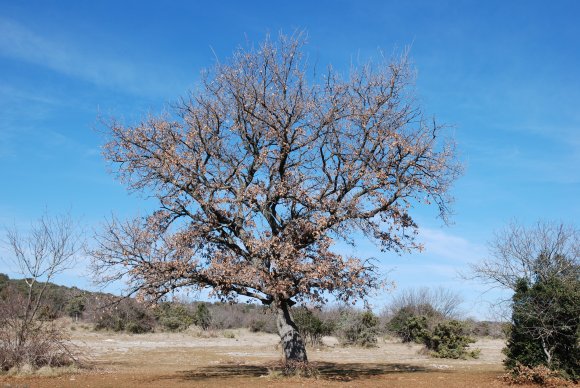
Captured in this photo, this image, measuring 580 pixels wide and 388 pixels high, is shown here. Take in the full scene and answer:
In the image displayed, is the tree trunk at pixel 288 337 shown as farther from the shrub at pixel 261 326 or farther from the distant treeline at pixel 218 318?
the shrub at pixel 261 326

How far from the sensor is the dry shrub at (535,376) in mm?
18844

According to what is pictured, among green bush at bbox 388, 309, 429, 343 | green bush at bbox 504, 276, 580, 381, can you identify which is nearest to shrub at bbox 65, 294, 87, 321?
green bush at bbox 388, 309, 429, 343

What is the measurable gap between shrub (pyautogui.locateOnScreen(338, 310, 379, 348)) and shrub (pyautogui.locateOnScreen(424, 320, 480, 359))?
7.19 m

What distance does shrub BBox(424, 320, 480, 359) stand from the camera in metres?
36.3

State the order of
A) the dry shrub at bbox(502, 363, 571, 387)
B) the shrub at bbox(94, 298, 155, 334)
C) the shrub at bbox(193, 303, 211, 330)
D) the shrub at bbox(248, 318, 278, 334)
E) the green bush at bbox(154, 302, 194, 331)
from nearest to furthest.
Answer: the dry shrub at bbox(502, 363, 571, 387) → the shrub at bbox(94, 298, 155, 334) → the green bush at bbox(154, 302, 194, 331) → the shrub at bbox(248, 318, 278, 334) → the shrub at bbox(193, 303, 211, 330)

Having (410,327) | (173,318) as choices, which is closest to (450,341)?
(410,327)

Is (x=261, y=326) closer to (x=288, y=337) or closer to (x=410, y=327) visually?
(x=410, y=327)

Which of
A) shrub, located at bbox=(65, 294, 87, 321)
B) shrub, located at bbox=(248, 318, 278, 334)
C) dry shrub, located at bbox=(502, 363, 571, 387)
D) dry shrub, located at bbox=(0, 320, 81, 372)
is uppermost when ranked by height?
shrub, located at bbox=(65, 294, 87, 321)

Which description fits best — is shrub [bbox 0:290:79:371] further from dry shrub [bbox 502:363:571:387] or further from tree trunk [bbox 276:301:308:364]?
dry shrub [bbox 502:363:571:387]

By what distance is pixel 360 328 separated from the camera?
46.8 m

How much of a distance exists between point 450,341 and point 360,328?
10.7m

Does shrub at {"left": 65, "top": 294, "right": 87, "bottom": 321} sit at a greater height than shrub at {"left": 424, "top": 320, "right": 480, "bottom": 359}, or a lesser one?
greater

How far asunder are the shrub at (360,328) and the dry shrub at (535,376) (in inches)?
1024

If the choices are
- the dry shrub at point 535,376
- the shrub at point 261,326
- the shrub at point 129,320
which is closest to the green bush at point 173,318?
the shrub at point 129,320
